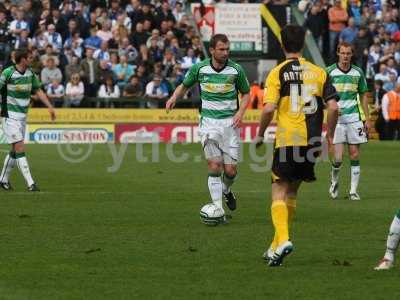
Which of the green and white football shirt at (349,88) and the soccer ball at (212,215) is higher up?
the green and white football shirt at (349,88)

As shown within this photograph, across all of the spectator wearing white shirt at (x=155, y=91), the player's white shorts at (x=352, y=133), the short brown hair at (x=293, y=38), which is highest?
the short brown hair at (x=293, y=38)

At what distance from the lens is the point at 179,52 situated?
1471 inches

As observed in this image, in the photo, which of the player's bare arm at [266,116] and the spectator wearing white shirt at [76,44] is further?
the spectator wearing white shirt at [76,44]

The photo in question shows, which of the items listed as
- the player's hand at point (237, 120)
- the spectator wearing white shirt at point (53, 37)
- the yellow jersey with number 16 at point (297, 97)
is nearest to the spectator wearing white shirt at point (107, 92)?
the spectator wearing white shirt at point (53, 37)

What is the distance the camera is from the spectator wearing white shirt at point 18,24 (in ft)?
116

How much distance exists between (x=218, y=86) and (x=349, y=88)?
4077 millimetres

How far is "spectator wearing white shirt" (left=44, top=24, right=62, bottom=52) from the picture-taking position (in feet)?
118

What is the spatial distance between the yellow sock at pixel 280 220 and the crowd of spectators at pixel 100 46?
2388 cm

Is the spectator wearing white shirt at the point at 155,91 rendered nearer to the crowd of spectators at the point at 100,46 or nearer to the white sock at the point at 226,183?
the crowd of spectators at the point at 100,46

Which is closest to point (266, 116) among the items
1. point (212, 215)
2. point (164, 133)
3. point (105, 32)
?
point (212, 215)

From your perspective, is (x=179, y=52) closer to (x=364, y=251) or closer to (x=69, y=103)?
(x=69, y=103)

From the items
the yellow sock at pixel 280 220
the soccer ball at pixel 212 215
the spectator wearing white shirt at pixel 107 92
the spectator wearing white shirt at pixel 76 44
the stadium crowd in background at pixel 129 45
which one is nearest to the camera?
the yellow sock at pixel 280 220

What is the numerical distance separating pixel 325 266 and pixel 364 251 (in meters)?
1.10

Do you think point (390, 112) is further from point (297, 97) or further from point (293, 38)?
point (293, 38)
